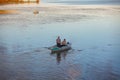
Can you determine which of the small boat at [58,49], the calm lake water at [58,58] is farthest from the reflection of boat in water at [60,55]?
the small boat at [58,49]

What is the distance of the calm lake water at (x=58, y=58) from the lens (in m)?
24.9

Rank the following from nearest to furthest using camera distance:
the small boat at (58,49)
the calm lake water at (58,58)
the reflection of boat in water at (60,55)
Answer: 1. the calm lake water at (58,58)
2. the reflection of boat in water at (60,55)
3. the small boat at (58,49)

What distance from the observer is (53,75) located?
81.3 ft

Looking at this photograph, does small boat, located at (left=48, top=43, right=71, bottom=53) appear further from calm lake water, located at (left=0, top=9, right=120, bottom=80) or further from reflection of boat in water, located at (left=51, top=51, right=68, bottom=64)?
calm lake water, located at (left=0, top=9, right=120, bottom=80)

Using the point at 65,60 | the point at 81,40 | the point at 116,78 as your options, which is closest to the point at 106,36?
the point at 81,40

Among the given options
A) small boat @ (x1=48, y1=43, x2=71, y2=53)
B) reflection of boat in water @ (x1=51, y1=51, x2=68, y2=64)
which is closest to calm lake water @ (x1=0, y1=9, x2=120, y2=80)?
reflection of boat in water @ (x1=51, y1=51, x2=68, y2=64)

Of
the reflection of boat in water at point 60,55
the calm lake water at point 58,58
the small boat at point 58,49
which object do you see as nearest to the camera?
the calm lake water at point 58,58

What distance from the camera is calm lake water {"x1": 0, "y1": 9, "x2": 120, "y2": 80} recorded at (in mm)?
24875

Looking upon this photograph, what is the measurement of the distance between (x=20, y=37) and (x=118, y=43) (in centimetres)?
1535

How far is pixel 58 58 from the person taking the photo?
31266 mm

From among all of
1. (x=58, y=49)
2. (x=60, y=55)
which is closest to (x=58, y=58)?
(x=60, y=55)

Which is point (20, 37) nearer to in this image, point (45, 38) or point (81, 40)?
point (45, 38)

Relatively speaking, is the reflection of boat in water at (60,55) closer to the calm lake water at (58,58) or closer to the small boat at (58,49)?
the calm lake water at (58,58)

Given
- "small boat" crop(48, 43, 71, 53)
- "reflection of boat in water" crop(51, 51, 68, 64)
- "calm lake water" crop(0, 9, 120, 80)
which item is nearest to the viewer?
"calm lake water" crop(0, 9, 120, 80)
